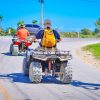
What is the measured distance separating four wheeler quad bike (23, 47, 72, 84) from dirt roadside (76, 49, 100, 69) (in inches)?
294

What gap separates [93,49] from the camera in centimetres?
3616

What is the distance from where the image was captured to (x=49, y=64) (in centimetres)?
1775

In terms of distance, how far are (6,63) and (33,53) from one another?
7977 mm

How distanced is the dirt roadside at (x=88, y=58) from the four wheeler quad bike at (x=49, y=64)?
7461 mm

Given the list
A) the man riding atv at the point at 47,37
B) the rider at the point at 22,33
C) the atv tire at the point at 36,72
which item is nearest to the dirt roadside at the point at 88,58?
the rider at the point at 22,33

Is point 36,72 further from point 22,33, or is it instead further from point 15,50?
point 22,33

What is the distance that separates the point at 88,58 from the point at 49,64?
1245cm

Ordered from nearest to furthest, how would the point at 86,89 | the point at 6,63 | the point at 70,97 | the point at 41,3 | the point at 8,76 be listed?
the point at 70,97 → the point at 86,89 → the point at 8,76 → the point at 6,63 → the point at 41,3

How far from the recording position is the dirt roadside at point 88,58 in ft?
88.5

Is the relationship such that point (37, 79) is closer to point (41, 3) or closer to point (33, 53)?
point (33, 53)

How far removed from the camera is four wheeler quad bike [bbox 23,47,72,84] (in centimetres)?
1711

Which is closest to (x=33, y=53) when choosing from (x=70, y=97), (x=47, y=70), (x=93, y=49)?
(x=47, y=70)

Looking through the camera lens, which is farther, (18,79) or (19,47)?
(19,47)

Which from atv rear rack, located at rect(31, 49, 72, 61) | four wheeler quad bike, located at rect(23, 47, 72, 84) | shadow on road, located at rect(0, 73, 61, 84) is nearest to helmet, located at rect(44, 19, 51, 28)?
four wheeler quad bike, located at rect(23, 47, 72, 84)
